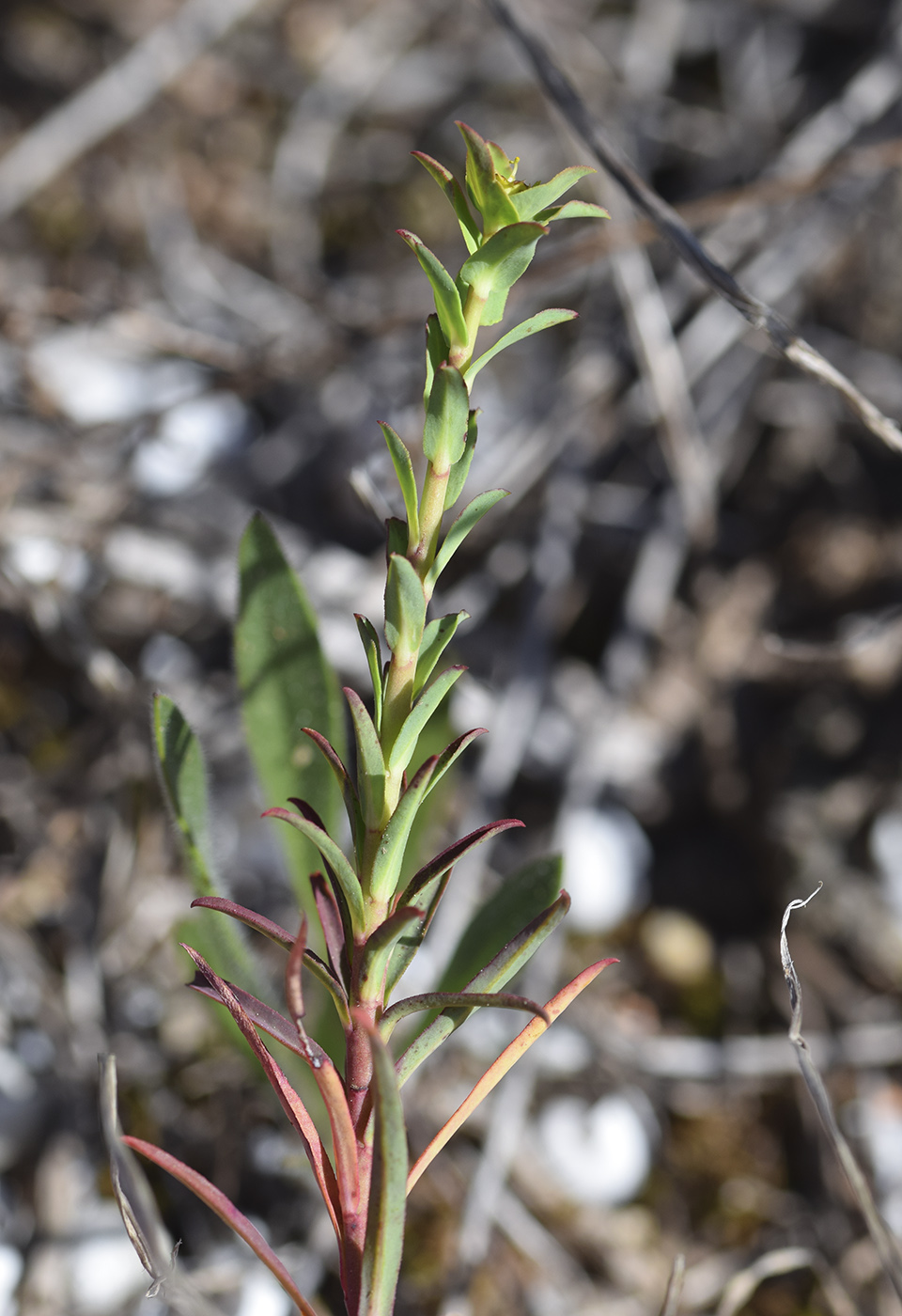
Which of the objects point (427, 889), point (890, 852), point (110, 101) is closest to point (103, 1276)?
point (427, 889)

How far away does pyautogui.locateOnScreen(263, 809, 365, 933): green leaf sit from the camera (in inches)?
23.8

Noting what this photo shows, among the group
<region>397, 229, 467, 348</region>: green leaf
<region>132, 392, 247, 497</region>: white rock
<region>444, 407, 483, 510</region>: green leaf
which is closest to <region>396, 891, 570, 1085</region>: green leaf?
<region>444, 407, 483, 510</region>: green leaf

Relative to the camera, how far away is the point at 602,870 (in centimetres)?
179

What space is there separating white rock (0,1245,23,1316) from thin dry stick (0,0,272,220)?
2154 millimetres

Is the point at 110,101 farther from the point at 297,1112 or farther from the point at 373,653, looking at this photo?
the point at 297,1112

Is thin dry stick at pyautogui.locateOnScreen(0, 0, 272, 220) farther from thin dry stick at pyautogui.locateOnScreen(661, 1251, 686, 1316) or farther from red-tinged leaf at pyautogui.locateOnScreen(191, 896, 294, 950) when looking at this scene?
thin dry stick at pyautogui.locateOnScreen(661, 1251, 686, 1316)

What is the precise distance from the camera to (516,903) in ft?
3.31

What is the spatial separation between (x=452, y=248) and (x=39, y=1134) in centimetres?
216

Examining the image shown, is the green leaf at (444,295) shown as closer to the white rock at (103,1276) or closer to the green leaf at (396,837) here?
the green leaf at (396,837)

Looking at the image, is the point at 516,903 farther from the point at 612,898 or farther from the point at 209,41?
the point at 209,41

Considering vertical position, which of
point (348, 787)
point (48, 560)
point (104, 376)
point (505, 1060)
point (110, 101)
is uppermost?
point (110, 101)

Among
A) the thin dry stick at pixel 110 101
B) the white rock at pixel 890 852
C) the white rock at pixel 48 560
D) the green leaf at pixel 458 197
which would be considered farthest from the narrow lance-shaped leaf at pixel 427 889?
the thin dry stick at pixel 110 101

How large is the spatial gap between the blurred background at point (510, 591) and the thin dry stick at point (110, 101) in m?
0.01

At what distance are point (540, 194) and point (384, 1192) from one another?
26.2 inches
